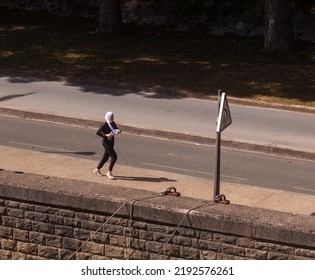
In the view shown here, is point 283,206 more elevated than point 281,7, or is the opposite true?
point 281,7

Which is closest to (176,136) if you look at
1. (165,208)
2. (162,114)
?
(162,114)

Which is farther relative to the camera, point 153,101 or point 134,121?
point 153,101

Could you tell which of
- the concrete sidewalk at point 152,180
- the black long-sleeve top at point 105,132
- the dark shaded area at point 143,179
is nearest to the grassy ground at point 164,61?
the concrete sidewalk at point 152,180

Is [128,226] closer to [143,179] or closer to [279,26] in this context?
[143,179]

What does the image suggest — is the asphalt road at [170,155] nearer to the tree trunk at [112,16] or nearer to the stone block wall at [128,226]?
the stone block wall at [128,226]

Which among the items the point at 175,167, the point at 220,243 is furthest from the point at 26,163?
the point at 220,243

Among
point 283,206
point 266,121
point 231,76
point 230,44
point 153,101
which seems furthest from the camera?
point 230,44

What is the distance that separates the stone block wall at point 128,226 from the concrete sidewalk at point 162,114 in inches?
423

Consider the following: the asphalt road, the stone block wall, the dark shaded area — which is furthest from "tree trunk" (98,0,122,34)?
the stone block wall

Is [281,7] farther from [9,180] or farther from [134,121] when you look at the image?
[9,180]

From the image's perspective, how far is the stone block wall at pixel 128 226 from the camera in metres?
10.8

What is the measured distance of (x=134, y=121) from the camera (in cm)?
2509

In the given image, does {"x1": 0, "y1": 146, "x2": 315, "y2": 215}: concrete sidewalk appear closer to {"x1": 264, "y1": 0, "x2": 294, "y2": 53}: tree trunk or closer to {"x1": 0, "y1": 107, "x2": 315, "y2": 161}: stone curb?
{"x1": 0, "y1": 107, "x2": 315, "y2": 161}: stone curb

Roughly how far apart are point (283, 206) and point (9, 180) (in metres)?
6.45
